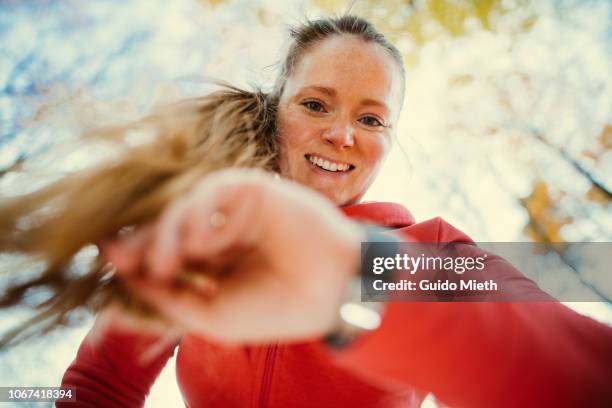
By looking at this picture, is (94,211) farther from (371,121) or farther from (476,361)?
(371,121)

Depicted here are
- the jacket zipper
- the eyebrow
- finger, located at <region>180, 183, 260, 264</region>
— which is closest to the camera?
finger, located at <region>180, 183, 260, 264</region>

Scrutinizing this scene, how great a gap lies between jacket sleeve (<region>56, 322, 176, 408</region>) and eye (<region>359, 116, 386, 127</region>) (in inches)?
18.5

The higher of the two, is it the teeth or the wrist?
the teeth

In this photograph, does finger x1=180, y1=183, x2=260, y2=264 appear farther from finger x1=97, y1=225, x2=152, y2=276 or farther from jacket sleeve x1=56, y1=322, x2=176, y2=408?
jacket sleeve x1=56, y1=322, x2=176, y2=408

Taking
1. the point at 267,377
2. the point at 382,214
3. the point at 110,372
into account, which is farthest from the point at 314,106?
the point at 110,372

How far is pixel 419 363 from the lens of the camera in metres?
0.32

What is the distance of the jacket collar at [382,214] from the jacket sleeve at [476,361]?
0.31 metres

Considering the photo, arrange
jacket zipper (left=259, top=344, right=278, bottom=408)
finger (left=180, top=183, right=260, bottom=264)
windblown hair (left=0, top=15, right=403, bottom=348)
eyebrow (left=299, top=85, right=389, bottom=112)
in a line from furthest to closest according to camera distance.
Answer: eyebrow (left=299, top=85, right=389, bottom=112) < jacket zipper (left=259, top=344, right=278, bottom=408) < windblown hair (left=0, top=15, right=403, bottom=348) < finger (left=180, top=183, right=260, bottom=264)

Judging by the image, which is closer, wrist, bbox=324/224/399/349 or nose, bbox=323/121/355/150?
wrist, bbox=324/224/399/349

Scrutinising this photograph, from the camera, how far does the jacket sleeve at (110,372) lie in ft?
2.20

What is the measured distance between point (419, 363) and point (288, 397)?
1.09 ft

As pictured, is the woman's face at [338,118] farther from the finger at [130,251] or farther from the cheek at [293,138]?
the finger at [130,251]

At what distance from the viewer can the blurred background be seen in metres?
0.72

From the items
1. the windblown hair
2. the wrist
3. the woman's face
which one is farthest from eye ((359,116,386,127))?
the wrist
